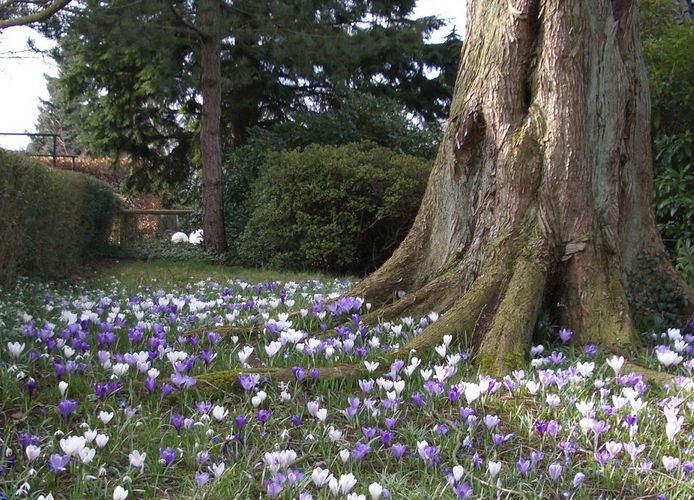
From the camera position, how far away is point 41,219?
8664mm

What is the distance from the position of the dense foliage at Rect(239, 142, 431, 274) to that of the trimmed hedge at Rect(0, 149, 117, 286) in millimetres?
3082

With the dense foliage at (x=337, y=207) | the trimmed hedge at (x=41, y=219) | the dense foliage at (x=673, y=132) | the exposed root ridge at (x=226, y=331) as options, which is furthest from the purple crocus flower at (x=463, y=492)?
the dense foliage at (x=337, y=207)

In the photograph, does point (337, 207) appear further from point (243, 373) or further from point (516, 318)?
point (243, 373)

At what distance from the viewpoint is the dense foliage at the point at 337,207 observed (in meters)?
11.3

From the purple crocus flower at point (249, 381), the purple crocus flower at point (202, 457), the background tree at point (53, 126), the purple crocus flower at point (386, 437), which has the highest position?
the background tree at point (53, 126)

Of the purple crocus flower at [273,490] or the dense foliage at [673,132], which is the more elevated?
the dense foliage at [673,132]

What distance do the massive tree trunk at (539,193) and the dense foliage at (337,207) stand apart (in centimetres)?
616

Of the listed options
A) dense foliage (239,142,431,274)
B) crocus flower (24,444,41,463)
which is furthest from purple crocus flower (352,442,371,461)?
dense foliage (239,142,431,274)

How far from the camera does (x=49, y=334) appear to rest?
3660 mm

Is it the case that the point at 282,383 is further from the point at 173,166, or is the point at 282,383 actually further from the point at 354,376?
the point at 173,166

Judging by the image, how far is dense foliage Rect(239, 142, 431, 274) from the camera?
11.3 meters

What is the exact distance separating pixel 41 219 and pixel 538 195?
672 cm

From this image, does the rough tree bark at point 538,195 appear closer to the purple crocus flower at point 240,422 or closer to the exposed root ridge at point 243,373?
the exposed root ridge at point 243,373

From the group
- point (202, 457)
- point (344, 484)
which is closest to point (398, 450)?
point (344, 484)
